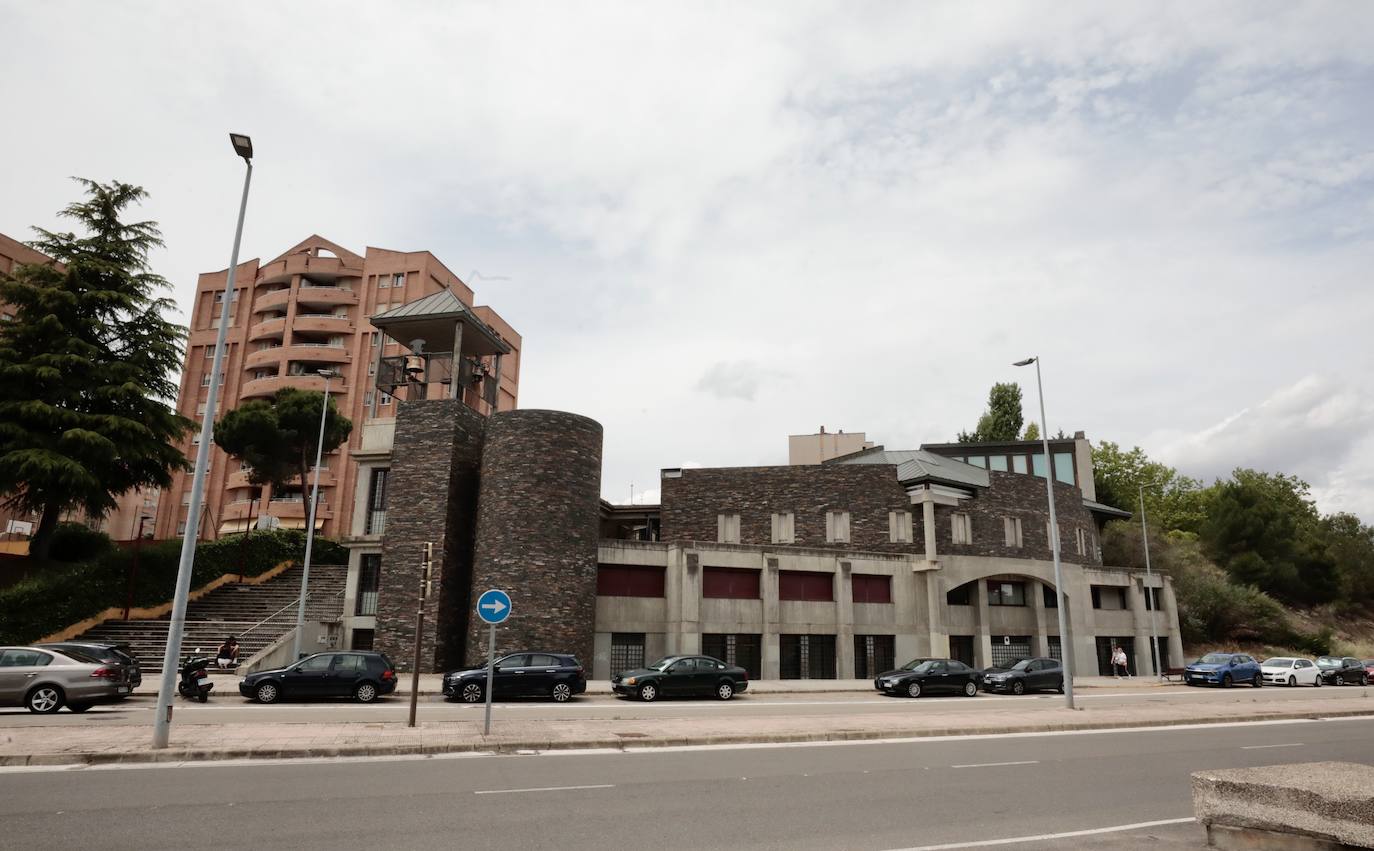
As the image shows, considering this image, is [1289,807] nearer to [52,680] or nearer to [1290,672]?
[52,680]

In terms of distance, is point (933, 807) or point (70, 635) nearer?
point (933, 807)

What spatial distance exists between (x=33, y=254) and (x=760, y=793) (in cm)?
7066

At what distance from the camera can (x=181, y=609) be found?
1345 cm

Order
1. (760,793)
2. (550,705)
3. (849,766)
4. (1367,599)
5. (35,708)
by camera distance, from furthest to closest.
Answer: (1367,599)
(550,705)
(35,708)
(849,766)
(760,793)

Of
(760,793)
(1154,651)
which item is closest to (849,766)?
(760,793)

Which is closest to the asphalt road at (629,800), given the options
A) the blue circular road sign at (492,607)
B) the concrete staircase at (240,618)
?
the blue circular road sign at (492,607)

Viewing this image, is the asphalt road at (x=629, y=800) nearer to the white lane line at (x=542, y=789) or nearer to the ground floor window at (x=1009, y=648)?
the white lane line at (x=542, y=789)

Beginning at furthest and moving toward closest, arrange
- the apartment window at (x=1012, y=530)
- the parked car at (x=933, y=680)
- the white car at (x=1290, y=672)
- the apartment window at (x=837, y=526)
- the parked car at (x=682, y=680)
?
the apartment window at (x=1012, y=530)
the apartment window at (x=837, y=526)
the white car at (x=1290, y=672)
the parked car at (x=933, y=680)
the parked car at (x=682, y=680)

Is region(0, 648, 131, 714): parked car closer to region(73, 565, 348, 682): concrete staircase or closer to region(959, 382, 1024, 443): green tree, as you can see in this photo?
region(73, 565, 348, 682): concrete staircase

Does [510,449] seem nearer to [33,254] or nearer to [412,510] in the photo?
[412,510]

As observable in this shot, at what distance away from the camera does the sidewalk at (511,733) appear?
1214 cm

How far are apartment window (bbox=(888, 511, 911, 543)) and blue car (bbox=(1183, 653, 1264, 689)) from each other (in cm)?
1296

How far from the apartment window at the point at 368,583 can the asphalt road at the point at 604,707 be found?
9312 mm

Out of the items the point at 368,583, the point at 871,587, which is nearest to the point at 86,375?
the point at 368,583
